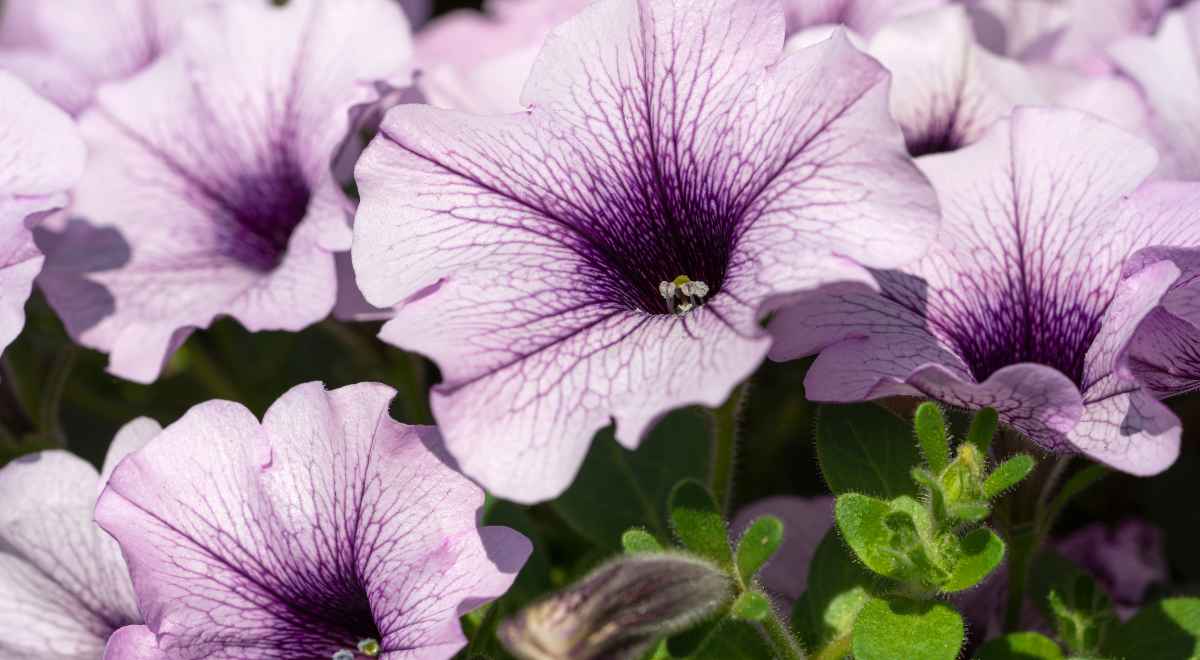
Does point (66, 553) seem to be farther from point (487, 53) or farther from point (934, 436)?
point (487, 53)

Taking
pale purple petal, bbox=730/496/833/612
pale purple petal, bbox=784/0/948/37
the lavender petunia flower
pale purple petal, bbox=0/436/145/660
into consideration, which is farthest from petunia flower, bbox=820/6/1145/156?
pale purple petal, bbox=0/436/145/660

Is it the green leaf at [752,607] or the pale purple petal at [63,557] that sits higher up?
the green leaf at [752,607]

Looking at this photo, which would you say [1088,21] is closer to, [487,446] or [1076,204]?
[1076,204]

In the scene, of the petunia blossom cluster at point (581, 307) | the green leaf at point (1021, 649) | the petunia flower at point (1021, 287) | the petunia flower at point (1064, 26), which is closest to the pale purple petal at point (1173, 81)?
the petunia blossom cluster at point (581, 307)

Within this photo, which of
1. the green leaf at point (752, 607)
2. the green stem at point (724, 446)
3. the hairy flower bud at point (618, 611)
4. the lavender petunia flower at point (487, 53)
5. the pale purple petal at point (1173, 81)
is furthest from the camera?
the lavender petunia flower at point (487, 53)

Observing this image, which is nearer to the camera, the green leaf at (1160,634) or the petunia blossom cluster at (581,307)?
the petunia blossom cluster at (581,307)

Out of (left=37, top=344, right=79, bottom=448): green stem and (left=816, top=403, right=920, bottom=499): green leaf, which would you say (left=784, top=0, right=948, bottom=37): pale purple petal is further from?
(left=37, top=344, right=79, bottom=448): green stem

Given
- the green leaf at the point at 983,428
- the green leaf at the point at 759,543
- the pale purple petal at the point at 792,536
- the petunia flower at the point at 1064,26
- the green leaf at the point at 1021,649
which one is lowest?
the pale purple petal at the point at 792,536

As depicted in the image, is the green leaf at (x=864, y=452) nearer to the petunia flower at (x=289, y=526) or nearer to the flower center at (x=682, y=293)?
the flower center at (x=682, y=293)
